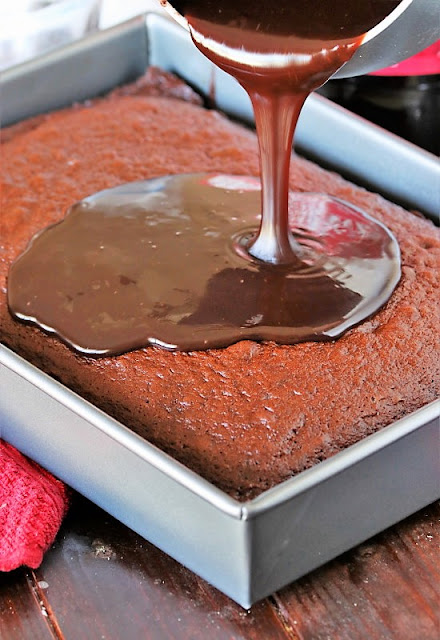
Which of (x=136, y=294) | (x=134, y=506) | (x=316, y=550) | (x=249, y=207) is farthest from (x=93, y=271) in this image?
(x=316, y=550)

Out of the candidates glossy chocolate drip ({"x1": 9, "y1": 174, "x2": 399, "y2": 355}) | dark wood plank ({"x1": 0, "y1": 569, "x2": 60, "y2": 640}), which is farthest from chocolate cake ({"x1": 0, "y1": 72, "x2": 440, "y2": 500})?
dark wood plank ({"x1": 0, "y1": 569, "x2": 60, "y2": 640})

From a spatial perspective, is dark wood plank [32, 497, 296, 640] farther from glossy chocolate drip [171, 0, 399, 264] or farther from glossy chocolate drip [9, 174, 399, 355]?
glossy chocolate drip [171, 0, 399, 264]

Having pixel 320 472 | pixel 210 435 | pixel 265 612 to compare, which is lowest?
pixel 265 612

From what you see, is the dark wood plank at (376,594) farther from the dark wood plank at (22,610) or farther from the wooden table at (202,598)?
the dark wood plank at (22,610)

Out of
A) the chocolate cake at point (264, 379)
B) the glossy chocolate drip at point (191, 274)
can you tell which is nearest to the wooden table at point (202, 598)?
the chocolate cake at point (264, 379)

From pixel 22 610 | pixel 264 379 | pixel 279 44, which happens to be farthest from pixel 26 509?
pixel 279 44

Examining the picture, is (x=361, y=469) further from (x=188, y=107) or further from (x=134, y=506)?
(x=188, y=107)
